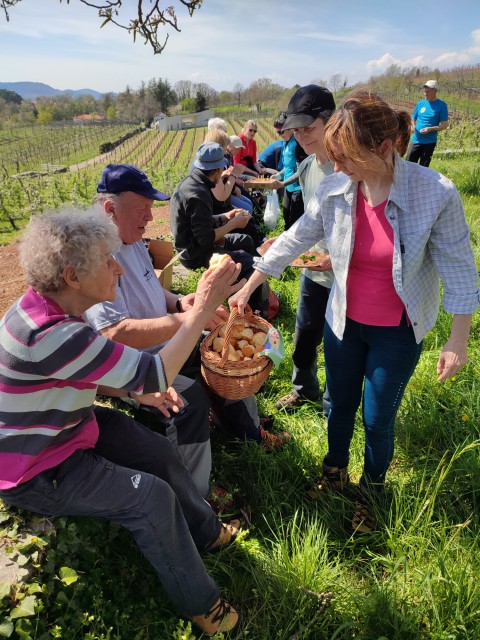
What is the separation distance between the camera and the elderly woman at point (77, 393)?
131 cm

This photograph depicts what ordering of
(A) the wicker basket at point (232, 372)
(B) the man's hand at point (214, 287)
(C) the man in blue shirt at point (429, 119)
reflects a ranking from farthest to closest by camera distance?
(C) the man in blue shirt at point (429, 119) → (A) the wicker basket at point (232, 372) → (B) the man's hand at point (214, 287)

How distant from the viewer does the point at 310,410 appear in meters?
2.84

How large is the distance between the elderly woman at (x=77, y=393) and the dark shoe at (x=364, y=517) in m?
0.73

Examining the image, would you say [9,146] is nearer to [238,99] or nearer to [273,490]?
[238,99]

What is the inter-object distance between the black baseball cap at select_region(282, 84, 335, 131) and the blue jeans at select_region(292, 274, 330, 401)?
89cm

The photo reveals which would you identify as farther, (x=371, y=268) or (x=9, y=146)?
(x=9, y=146)

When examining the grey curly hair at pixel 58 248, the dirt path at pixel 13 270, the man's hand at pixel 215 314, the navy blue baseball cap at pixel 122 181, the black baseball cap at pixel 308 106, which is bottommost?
the dirt path at pixel 13 270

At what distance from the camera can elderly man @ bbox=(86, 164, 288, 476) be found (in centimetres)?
196

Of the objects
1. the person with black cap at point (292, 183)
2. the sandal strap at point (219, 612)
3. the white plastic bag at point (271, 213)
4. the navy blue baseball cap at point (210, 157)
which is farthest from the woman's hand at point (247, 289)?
the white plastic bag at point (271, 213)

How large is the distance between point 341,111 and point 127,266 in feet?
4.00

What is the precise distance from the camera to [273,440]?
8.23 feet

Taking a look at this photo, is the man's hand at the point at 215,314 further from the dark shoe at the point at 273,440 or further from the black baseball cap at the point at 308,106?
the black baseball cap at the point at 308,106

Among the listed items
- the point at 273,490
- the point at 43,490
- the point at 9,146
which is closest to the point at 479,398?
the point at 273,490

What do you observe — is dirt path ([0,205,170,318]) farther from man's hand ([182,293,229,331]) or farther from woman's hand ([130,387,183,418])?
woman's hand ([130,387,183,418])
